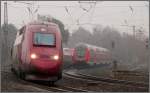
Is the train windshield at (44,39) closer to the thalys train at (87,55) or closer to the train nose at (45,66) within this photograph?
the train nose at (45,66)

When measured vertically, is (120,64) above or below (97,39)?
below

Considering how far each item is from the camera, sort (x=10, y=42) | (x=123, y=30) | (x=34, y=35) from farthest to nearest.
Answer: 1. (x=123, y=30)
2. (x=10, y=42)
3. (x=34, y=35)

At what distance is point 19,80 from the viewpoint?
17.9 m

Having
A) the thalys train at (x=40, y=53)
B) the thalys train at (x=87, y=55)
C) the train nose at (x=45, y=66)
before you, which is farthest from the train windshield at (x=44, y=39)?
the thalys train at (x=87, y=55)

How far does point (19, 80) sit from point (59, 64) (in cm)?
230

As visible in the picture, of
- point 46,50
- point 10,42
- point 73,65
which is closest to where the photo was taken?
point 46,50

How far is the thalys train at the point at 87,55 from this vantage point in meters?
33.0

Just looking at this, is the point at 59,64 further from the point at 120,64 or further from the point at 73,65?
the point at 120,64

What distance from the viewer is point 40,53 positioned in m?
16.2

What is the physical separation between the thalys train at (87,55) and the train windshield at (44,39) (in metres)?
13.8

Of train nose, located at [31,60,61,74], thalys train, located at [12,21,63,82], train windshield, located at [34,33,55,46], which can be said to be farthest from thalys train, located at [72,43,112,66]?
train nose, located at [31,60,61,74]

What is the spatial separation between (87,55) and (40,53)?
1847 centimetres

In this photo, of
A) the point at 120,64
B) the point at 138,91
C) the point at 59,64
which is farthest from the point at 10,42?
the point at 120,64

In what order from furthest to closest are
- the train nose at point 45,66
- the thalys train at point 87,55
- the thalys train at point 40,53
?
the thalys train at point 87,55 < the thalys train at point 40,53 < the train nose at point 45,66
